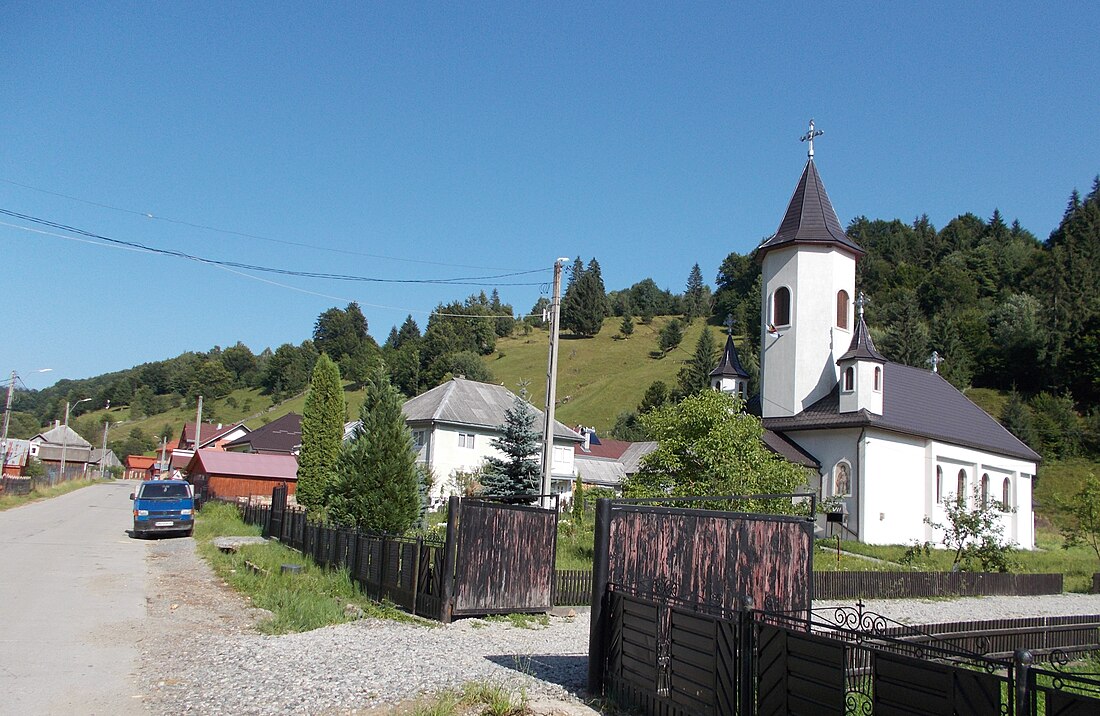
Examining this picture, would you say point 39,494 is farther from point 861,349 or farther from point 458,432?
point 861,349

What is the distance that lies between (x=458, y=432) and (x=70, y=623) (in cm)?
3661

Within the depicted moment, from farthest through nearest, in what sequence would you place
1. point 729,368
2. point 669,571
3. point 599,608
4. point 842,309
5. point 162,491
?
point 729,368 → point 842,309 → point 162,491 → point 669,571 → point 599,608

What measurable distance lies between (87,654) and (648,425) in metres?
17.7

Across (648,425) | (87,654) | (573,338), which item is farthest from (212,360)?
(87,654)

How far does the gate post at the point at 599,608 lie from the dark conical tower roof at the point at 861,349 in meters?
31.5

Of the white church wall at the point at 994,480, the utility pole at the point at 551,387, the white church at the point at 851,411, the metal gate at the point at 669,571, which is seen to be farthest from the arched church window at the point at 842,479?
the metal gate at the point at 669,571

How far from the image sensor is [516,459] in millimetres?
30062

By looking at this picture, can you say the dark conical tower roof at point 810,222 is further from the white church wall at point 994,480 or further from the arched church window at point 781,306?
the white church wall at point 994,480

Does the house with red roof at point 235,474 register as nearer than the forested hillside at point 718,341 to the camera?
Yes

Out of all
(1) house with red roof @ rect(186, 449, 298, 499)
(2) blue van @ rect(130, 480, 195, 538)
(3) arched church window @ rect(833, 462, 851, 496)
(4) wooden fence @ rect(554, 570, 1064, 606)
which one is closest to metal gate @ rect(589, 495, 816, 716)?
(4) wooden fence @ rect(554, 570, 1064, 606)

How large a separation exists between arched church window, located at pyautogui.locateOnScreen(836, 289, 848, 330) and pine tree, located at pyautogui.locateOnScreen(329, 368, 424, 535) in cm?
2708

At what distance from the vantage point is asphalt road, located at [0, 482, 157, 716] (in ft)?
26.7

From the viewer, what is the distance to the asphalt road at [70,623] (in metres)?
8.14

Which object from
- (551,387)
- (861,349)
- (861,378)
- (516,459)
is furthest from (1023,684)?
(861,349)
